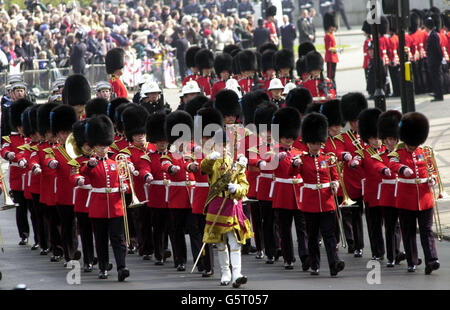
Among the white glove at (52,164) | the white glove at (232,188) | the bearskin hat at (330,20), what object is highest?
the bearskin hat at (330,20)

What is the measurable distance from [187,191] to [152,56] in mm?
15875

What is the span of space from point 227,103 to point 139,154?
1625mm

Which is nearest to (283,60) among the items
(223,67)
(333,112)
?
(223,67)

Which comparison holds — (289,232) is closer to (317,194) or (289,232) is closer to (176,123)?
(317,194)

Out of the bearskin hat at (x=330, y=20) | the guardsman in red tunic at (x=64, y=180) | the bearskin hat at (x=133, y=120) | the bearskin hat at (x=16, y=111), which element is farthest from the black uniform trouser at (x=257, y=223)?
the bearskin hat at (x=330, y=20)

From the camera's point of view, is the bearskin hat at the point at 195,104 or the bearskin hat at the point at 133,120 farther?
the bearskin hat at the point at 195,104

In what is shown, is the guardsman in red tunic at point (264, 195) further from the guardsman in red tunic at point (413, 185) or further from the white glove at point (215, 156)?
the guardsman in red tunic at point (413, 185)

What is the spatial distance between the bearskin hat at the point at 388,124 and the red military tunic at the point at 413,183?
0.31 m

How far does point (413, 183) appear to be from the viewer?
35.4 feet

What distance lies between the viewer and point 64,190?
461 inches

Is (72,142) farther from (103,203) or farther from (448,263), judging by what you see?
(448,263)

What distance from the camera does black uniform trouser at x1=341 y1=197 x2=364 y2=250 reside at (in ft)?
38.9

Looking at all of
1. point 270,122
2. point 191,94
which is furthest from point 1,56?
point 270,122

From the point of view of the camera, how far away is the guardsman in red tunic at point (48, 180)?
12055 mm
